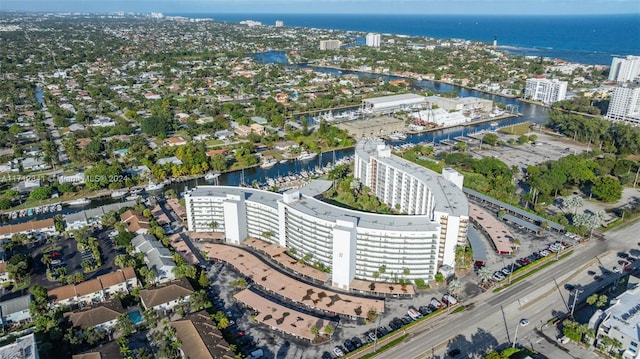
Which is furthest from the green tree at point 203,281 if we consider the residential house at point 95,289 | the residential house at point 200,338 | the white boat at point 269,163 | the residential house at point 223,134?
the residential house at point 223,134

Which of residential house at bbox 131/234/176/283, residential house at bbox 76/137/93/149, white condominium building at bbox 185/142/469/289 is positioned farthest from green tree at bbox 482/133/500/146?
residential house at bbox 76/137/93/149

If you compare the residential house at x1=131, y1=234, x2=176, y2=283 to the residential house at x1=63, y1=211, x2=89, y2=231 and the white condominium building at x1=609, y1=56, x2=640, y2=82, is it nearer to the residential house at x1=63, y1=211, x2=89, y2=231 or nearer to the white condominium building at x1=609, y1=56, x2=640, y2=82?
the residential house at x1=63, y1=211, x2=89, y2=231

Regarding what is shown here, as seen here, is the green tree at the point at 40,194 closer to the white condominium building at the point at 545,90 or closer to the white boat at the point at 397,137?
the white boat at the point at 397,137

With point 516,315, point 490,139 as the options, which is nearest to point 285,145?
point 490,139

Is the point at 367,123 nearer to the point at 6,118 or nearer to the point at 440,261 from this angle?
the point at 440,261

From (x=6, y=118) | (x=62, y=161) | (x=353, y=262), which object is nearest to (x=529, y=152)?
(x=353, y=262)

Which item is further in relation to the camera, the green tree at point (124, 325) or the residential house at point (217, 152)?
the residential house at point (217, 152)

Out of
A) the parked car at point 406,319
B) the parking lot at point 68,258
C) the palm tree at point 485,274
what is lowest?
the parking lot at point 68,258
